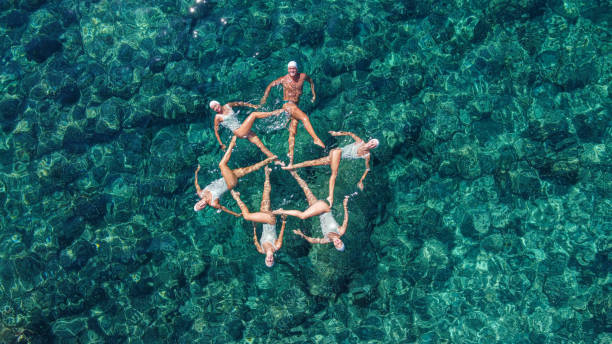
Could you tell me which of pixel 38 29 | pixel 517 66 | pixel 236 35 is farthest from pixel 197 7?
pixel 517 66

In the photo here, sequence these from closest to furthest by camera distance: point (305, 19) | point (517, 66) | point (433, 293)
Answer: point (433, 293), point (517, 66), point (305, 19)

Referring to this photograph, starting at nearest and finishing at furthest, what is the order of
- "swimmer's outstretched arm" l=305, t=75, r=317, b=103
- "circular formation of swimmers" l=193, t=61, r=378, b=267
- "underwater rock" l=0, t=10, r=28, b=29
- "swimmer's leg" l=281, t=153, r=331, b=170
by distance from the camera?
"circular formation of swimmers" l=193, t=61, r=378, b=267, "swimmer's leg" l=281, t=153, r=331, b=170, "swimmer's outstretched arm" l=305, t=75, r=317, b=103, "underwater rock" l=0, t=10, r=28, b=29

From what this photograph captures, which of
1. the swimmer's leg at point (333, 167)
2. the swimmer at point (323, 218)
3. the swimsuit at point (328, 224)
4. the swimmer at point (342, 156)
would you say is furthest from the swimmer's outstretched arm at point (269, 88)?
the swimsuit at point (328, 224)

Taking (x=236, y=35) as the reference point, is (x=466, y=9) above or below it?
above

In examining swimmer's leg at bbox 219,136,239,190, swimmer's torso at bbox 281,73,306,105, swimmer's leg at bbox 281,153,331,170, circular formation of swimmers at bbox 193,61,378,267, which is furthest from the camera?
swimmer's torso at bbox 281,73,306,105

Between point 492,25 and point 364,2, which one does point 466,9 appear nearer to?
point 492,25

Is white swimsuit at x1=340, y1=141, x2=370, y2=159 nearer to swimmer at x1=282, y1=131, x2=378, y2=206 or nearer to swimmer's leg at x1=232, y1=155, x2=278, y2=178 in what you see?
swimmer at x1=282, y1=131, x2=378, y2=206

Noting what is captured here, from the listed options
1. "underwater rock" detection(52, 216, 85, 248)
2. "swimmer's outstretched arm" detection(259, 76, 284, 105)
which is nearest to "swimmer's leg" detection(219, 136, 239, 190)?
"swimmer's outstretched arm" detection(259, 76, 284, 105)
